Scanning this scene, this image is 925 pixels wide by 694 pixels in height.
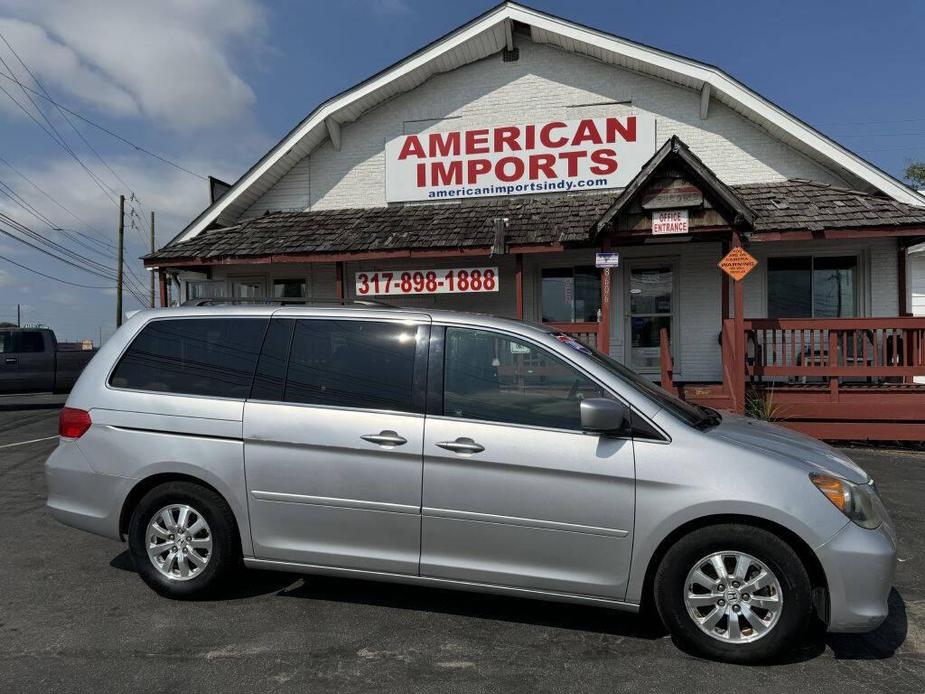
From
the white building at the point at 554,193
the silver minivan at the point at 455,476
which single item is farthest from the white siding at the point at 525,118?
the silver minivan at the point at 455,476

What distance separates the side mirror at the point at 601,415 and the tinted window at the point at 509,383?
0.18 metres

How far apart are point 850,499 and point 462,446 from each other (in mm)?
1922

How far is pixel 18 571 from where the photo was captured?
179 inches

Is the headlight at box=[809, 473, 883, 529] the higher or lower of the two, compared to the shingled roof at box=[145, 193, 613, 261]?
lower

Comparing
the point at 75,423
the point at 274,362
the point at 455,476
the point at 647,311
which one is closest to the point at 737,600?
the point at 455,476

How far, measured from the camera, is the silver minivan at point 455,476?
10.4ft

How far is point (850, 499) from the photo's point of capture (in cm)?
318

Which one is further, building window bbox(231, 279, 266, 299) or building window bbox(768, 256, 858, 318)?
building window bbox(231, 279, 266, 299)

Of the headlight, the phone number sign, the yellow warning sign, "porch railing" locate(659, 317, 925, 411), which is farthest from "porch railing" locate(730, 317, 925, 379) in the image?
the headlight

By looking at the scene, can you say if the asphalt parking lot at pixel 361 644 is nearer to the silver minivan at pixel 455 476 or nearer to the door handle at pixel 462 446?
the silver minivan at pixel 455 476

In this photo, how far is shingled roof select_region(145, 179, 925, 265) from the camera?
9867 millimetres

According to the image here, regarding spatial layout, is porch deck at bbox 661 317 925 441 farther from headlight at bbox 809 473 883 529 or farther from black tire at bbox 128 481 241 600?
black tire at bbox 128 481 241 600

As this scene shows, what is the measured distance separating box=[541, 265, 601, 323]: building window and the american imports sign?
1.54 m

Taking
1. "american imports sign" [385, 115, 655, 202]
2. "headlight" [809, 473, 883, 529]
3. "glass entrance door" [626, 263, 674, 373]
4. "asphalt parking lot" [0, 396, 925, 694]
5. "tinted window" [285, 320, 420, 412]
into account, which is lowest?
"asphalt parking lot" [0, 396, 925, 694]
